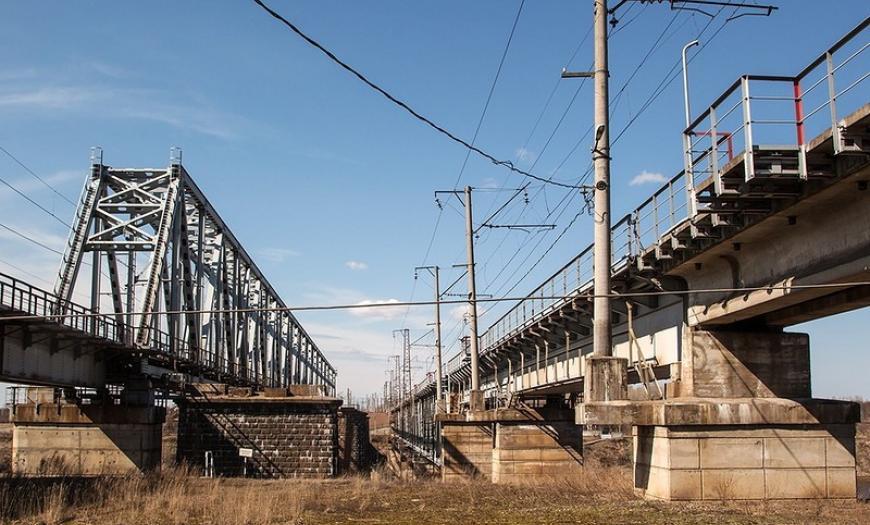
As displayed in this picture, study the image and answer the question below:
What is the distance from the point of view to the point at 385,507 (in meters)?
21.7

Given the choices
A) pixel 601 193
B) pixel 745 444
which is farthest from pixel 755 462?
pixel 601 193

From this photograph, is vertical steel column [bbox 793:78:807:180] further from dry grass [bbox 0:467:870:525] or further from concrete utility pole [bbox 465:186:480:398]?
concrete utility pole [bbox 465:186:480:398]

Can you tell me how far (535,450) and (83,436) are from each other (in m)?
19.1

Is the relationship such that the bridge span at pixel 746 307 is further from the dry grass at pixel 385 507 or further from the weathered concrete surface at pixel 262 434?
the weathered concrete surface at pixel 262 434

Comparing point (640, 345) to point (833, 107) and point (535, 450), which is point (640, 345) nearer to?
point (833, 107)

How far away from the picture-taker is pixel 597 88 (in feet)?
63.9

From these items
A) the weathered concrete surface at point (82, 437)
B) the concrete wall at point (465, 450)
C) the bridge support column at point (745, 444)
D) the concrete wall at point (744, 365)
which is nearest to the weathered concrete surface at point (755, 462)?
the bridge support column at point (745, 444)

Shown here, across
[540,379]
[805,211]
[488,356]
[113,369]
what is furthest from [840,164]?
[488,356]

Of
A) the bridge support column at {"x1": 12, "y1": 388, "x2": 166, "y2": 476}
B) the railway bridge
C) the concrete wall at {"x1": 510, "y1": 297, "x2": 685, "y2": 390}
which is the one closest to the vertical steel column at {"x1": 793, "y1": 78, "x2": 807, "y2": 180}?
the concrete wall at {"x1": 510, "y1": 297, "x2": 685, "y2": 390}

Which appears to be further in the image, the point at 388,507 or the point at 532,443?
the point at 532,443

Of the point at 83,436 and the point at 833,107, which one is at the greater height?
the point at 833,107

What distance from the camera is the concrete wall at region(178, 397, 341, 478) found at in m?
40.0

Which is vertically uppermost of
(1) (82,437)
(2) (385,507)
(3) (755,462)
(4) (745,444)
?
(4) (745,444)

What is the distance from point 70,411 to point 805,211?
1219 inches
